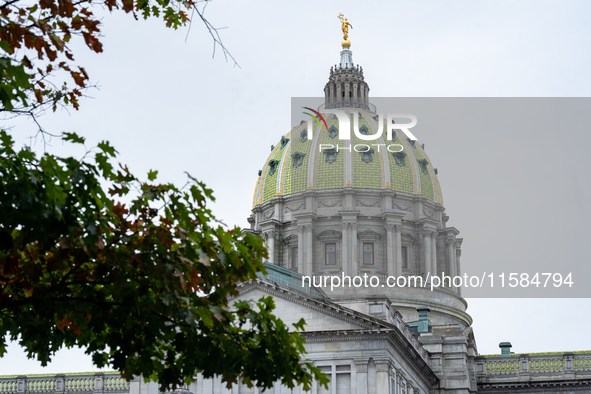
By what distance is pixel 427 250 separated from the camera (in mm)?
108938

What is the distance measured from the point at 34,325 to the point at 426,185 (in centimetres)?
9822

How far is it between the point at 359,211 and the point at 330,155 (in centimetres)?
794

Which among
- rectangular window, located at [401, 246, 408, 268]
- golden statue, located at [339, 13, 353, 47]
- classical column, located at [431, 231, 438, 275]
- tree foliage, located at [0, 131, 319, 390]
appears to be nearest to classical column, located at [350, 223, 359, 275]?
rectangular window, located at [401, 246, 408, 268]

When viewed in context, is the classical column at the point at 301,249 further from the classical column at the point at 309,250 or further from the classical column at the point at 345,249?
the classical column at the point at 345,249

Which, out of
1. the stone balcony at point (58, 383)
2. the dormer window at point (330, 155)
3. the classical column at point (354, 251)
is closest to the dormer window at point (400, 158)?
the dormer window at point (330, 155)

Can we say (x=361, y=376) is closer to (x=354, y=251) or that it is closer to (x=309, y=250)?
(x=354, y=251)

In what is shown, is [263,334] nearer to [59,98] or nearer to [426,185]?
[59,98]

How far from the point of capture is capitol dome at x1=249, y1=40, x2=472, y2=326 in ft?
347

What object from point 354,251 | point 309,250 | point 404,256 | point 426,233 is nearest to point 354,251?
point 354,251

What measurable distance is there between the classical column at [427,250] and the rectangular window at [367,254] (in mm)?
5474

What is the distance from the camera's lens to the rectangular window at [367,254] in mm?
107062

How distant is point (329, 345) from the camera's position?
63188mm

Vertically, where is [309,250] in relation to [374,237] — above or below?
below

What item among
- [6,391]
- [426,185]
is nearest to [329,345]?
[6,391]
